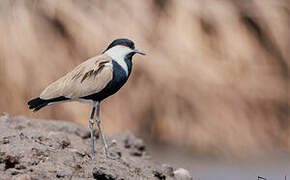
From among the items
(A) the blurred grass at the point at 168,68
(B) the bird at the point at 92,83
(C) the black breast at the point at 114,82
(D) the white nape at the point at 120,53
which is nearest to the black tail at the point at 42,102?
(B) the bird at the point at 92,83

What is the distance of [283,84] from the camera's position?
10.6 meters

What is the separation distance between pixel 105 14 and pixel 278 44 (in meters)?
4.19

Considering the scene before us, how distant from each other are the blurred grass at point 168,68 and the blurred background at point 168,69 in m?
0.02

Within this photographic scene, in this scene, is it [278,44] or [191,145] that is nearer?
[191,145]

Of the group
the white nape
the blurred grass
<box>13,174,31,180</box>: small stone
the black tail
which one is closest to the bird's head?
the white nape

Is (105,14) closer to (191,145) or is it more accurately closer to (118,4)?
(118,4)

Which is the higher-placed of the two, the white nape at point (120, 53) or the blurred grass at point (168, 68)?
the blurred grass at point (168, 68)

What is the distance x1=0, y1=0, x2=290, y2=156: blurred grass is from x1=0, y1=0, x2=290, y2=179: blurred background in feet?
0.07

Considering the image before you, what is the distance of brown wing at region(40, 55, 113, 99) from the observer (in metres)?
4.25

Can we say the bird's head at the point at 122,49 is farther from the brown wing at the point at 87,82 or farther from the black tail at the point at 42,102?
the black tail at the point at 42,102

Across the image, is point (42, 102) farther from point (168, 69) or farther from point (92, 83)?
point (168, 69)

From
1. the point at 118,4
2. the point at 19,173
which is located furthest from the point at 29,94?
the point at 19,173

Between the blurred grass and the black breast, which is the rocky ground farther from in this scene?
the blurred grass

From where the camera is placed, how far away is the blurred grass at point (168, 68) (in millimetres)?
10031
